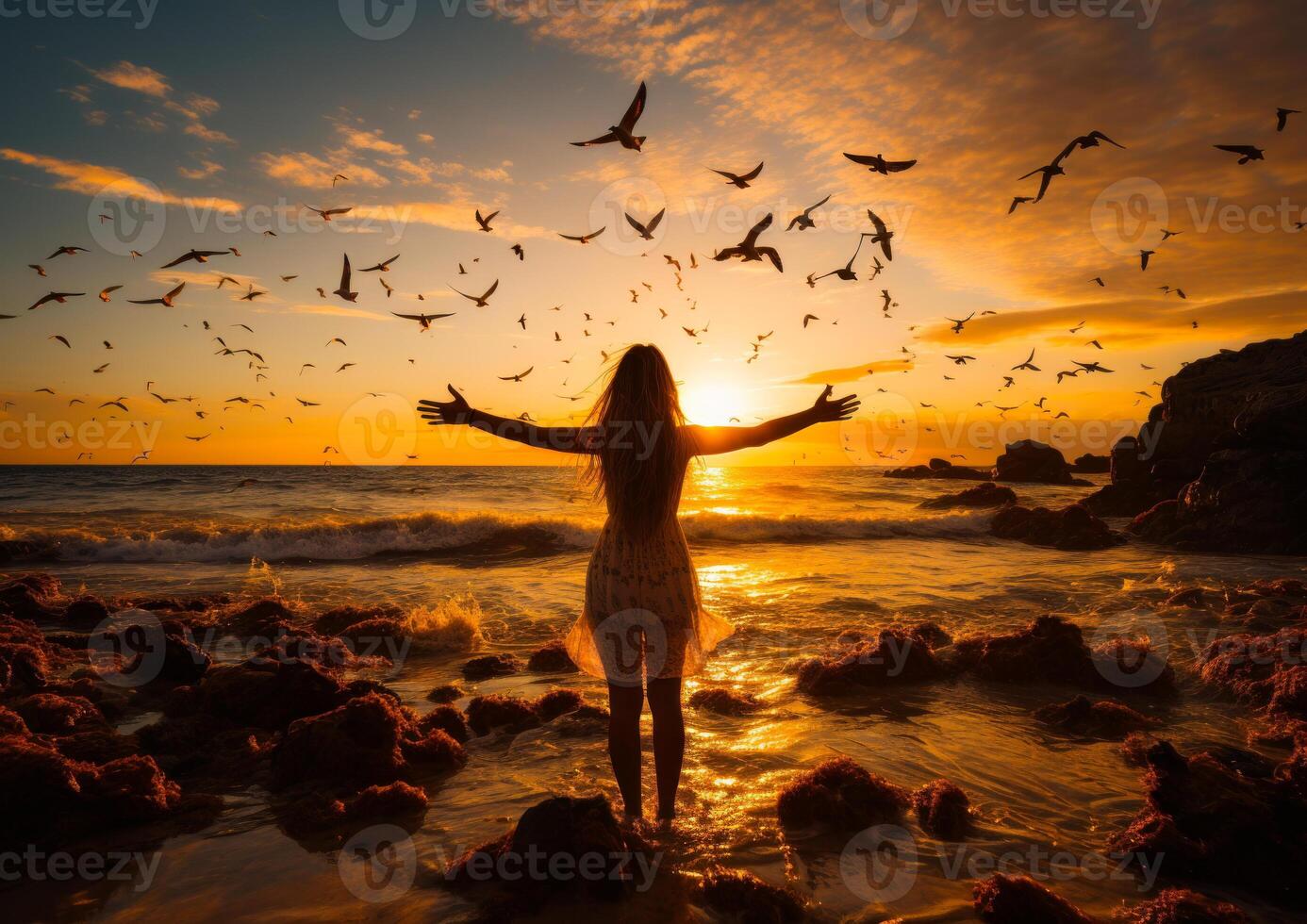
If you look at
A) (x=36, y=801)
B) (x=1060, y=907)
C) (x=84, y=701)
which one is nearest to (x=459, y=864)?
(x=36, y=801)

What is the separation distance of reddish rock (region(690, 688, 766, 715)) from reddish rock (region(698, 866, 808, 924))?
110 inches

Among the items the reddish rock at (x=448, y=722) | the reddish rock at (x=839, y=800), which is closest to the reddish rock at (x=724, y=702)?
the reddish rock at (x=839, y=800)

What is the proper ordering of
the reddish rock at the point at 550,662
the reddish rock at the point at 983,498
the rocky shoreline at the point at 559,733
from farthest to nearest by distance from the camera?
the reddish rock at the point at 983,498, the reddish rock at the point at 550,662, the rocky shoreline at the point at 559,733

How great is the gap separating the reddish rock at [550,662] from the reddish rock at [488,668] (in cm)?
21

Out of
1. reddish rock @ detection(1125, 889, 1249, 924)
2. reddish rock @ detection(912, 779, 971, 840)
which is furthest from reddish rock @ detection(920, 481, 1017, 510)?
reddish rock @ detection(1125, 889, 1249, 924)

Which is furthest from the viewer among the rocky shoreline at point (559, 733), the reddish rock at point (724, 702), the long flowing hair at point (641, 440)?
the reddish rock at point (724, 702)

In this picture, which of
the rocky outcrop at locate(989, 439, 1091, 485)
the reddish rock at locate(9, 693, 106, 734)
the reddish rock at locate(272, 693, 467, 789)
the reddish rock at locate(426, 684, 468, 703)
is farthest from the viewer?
the rocky outcrop at locate(989, 439, 1091, 485)

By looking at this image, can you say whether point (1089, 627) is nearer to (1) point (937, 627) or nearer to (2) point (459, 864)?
(1) point (937, 627)

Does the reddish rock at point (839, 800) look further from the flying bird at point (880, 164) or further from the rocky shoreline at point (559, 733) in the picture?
the flying bird at point (880, 164)

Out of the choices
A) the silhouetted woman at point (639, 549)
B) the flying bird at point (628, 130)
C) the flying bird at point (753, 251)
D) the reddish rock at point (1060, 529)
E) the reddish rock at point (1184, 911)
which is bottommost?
the reddish rock at point (1184, 911)

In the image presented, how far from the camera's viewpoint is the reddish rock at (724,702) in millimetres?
6113

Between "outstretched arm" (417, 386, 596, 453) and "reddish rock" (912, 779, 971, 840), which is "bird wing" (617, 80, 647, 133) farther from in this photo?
"reddish rock" (912, 779, 971, 840)

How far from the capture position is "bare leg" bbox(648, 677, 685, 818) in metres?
3.79

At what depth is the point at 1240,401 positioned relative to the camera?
1903 cm
